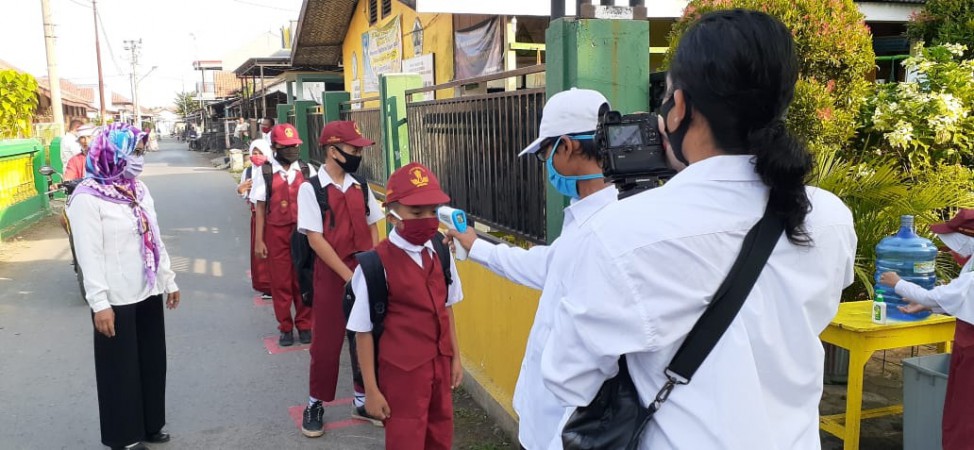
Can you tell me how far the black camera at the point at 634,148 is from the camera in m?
1.82

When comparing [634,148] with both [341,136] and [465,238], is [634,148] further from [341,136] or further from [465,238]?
[341,136]

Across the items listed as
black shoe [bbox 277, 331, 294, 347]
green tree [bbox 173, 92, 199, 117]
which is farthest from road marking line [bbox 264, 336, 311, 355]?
green tree [bbox 173, 92, 199, 117]

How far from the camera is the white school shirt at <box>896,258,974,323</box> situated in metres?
2.96

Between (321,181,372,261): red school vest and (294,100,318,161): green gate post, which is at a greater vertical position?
(294,100,318,161): green gate post

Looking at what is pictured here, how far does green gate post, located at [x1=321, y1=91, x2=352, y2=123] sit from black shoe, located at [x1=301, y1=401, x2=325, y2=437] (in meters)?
4.57

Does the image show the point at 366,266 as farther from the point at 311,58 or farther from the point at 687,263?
the point at 311,58

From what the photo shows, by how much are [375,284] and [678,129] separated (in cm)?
199

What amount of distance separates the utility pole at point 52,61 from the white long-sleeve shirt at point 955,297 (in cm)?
1820

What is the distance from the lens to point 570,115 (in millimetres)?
2318

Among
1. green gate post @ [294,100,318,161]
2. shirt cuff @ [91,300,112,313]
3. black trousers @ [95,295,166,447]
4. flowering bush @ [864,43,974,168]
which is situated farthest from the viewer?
green gate post @ [294,100,318,161]

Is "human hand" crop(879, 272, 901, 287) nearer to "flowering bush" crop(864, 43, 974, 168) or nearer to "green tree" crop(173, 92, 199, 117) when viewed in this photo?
"flowering bush" crop(864, 43, 974, 168)

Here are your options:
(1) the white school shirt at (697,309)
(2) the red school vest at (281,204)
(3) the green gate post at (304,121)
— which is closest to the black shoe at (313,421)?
(2) the red school vest at (281,204)

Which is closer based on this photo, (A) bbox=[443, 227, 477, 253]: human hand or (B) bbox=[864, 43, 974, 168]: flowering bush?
(A) bbox=[443, 227, 477, 253]: human hand

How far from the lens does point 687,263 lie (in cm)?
117
